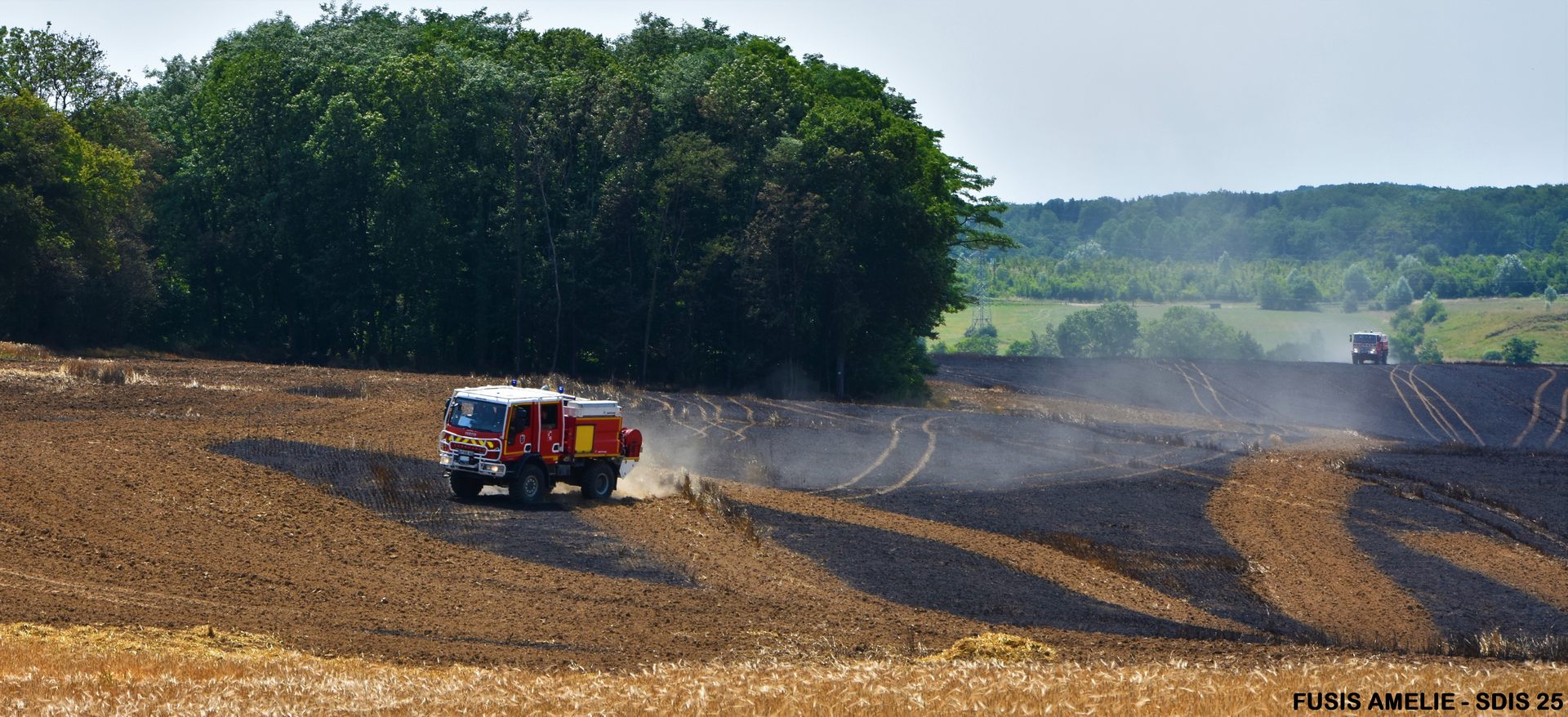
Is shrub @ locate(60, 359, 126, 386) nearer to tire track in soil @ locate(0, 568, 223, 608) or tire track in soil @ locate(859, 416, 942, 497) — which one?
tire track in soil @ locate(859, 416, 942, 497)

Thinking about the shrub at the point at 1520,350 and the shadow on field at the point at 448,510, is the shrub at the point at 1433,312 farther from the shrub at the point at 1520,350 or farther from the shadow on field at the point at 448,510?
the shadow on field at the point at 448,510

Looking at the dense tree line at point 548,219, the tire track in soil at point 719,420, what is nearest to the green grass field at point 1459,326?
the dense tree line at point 548,219

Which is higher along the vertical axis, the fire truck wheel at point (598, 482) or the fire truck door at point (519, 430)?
the fire truck door at point (519, 430)

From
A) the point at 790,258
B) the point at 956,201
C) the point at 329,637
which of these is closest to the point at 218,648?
the point at 329,637

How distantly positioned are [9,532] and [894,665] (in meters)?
17.3

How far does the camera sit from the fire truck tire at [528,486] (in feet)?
108

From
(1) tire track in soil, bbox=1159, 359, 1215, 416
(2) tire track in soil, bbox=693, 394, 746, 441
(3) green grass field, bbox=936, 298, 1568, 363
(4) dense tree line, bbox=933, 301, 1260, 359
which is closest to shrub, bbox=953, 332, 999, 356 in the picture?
(4) dense tree line, bbox=933, 301, 1260, 359

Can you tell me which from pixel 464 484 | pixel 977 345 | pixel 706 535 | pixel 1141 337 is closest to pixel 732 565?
pixel 706 535

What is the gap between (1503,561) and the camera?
3600 cm

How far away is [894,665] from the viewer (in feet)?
65.1

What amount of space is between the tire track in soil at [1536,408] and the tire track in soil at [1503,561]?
34.8 m

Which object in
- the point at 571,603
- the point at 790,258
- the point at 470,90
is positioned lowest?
the point at 571,603

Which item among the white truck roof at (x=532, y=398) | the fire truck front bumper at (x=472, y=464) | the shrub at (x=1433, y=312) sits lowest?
the fire truck front bumper at (x=472, y=464)

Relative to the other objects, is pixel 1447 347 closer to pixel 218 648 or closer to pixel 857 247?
pixel 857 247
